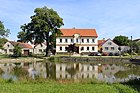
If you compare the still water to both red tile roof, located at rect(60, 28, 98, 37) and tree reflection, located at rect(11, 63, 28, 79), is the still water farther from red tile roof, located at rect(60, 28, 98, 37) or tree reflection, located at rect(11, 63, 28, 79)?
red tile roof, located at rect(60, 28, 98, 37)

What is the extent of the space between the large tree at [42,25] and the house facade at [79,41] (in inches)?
367

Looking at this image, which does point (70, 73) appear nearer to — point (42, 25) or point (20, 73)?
point (20, 73)

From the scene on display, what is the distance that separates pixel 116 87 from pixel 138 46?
232 ft

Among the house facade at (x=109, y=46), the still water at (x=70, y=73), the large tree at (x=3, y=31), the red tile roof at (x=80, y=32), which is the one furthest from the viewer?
the house facade at (x=109, y=46)

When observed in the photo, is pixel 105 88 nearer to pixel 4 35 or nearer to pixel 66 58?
pixel 66 58

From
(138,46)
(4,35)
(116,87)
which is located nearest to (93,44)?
(138,46)

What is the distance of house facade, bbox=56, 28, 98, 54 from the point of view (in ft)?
257

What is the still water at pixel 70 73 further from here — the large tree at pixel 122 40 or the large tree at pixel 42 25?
the large tree at pixel 122 40

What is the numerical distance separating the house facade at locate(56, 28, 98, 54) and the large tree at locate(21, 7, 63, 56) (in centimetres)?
931

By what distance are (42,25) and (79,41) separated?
16.3 meters

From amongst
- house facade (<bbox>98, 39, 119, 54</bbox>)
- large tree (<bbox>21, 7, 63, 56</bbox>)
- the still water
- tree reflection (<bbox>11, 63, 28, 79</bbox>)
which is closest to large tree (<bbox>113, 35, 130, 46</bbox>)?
house facade (<bbox>98, 39, 119, 54</bbox>)

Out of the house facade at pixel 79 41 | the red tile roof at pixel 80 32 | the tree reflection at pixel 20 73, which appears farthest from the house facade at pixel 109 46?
the tree reflection at pixel 20 73

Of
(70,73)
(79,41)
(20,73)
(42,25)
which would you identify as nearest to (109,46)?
(79,41)

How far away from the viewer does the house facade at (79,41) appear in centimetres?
7825
